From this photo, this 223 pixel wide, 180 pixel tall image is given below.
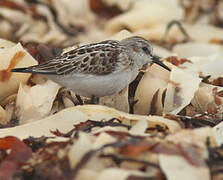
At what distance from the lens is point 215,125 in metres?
2.57

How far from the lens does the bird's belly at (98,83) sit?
10.1 feet

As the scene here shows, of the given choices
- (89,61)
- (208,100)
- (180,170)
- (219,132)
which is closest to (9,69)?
(89,61)

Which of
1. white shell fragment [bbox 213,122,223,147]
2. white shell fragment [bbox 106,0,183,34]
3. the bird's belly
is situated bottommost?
white shell fragment [bbox 213,122,223,147]

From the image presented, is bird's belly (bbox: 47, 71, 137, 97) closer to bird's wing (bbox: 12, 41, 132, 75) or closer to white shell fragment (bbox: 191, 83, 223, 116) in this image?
bird's wing (bbox: 12, 41, 132, 75)

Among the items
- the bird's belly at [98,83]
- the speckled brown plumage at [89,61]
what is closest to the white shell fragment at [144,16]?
the speckled brown plumage at [89,61]

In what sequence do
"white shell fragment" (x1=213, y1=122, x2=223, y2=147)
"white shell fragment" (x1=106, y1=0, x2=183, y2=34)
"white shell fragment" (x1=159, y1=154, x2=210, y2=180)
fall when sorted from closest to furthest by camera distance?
"white shell fragment" (x1=159, y1=154, x2=210, y2=180) → "white shell fragment" (x1=213, y1=122, x2=223, y2=147) → "white shell fragment" (x1=106, y1=0, x2=183, y2=34)

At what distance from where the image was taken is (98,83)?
313cm

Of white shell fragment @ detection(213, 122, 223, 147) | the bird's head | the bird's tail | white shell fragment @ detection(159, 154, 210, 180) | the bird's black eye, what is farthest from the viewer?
the bird's black eye

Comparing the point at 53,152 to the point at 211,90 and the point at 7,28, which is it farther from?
the point at 7,28

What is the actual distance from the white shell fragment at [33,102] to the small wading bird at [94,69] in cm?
12

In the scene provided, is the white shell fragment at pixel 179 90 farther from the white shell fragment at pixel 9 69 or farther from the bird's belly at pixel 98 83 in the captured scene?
the white shell fragment at pixel 9 69

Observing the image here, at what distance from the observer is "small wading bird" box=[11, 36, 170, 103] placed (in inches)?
122

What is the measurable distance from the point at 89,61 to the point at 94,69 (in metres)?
0.06

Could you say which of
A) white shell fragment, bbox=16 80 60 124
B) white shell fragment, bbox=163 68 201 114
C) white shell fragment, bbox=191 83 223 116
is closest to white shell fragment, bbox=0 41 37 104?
white shell fragment, bbox=16 80 60 124
